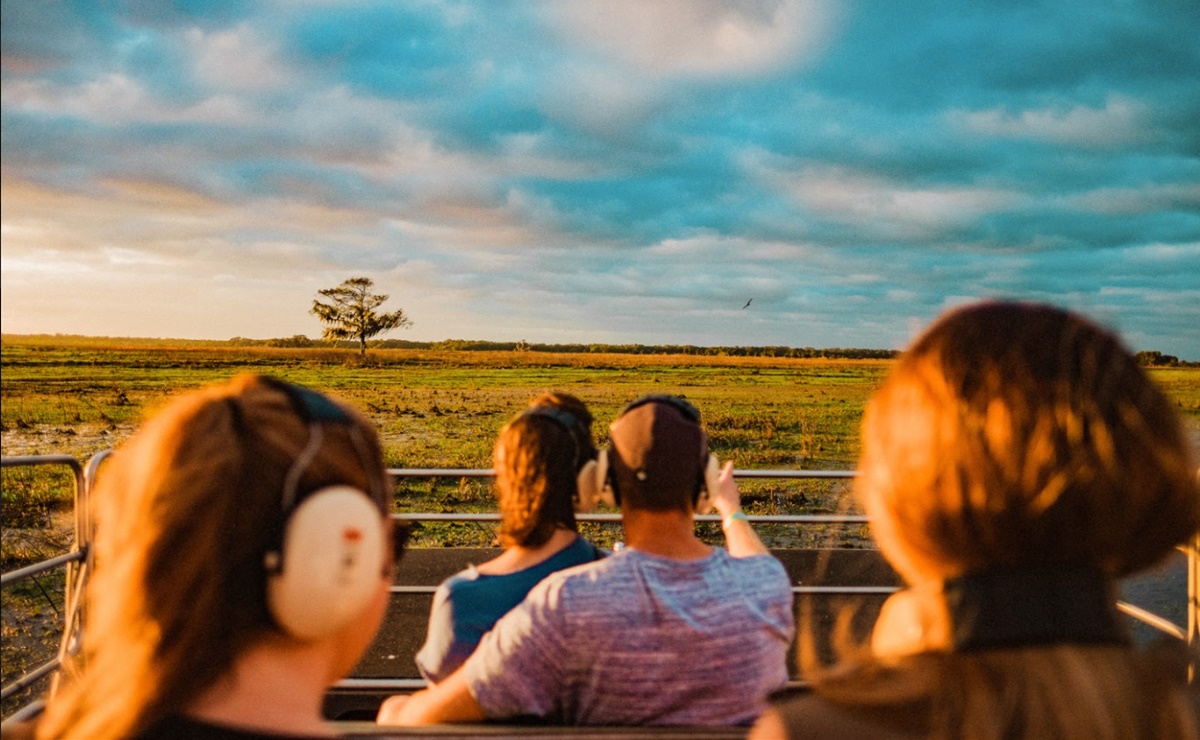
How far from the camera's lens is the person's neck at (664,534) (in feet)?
6.79

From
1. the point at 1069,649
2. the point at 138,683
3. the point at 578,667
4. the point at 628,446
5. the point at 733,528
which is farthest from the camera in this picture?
the point at 733,528

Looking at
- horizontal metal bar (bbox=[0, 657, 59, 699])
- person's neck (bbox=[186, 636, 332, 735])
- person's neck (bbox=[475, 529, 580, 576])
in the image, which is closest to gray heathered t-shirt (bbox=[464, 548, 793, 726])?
person's neck (bbox=[475, 529, 580, 576])

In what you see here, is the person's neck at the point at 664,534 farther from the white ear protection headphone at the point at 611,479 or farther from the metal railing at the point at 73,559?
the metal railing at the point at 73,559

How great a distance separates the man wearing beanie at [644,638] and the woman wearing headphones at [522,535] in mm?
223

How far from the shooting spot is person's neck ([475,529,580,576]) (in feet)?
7.78

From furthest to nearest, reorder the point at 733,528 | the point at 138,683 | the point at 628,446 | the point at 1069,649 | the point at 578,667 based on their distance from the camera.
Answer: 1. the point at 733,528
2. the point at 628,446
3. the point at 578,667
4. the point at 138,683
5. the point at 1069,649

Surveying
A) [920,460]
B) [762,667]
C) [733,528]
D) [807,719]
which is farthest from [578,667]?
[920,460]

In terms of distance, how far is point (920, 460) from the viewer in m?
0.95

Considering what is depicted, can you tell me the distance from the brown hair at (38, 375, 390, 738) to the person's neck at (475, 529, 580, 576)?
1.32 metres

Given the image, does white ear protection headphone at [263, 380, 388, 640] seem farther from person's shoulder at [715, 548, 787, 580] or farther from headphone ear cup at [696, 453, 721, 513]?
headphone ear cup at [696, 453, 721, 513]

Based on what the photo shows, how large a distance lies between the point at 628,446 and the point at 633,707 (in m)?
0.66

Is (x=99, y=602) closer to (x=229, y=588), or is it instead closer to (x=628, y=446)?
(x=229, y=588)

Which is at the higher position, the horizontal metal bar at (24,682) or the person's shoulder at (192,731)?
the person's shoulder at (192,731)

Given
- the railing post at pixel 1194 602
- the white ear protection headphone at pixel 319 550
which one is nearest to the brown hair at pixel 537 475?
the white ear protection headphone at pixel 319 550
